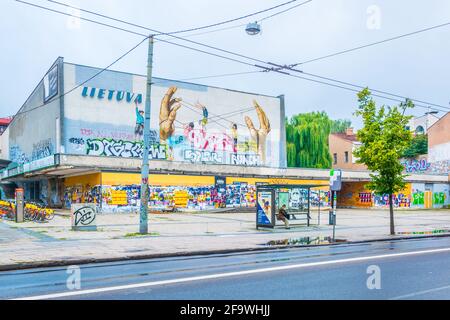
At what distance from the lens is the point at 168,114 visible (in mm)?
44625

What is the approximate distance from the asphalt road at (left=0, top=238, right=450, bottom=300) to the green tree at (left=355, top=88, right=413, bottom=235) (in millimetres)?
8124

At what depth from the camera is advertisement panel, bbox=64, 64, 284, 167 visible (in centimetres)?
4053

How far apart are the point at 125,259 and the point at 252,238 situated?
21.6 ft

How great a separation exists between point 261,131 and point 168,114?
35.4 ft

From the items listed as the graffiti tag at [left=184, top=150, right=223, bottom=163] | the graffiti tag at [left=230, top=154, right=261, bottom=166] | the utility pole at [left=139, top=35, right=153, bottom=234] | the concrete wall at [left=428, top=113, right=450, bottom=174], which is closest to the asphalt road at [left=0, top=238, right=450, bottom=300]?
the utility pole at [left=139, top=35, right=153, bottom=234]

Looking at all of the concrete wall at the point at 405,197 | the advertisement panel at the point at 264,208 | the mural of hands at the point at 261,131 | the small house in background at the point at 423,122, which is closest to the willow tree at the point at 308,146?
the concrete wall at the point at 405,197

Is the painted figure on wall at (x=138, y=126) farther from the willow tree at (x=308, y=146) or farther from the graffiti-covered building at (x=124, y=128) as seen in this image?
the willow tree at (x=308, y=146)

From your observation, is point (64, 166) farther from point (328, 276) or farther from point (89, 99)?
point (328, 276)

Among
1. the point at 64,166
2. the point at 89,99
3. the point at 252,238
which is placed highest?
the point at 89,99

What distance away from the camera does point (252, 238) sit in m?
18.2

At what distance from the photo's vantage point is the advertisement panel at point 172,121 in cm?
4053

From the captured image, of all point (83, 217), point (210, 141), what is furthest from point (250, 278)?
point (210, 141)

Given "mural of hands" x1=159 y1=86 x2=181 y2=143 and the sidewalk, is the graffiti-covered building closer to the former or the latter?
"mural of hands" x1=159 y1=86 x2=181 y2=143
